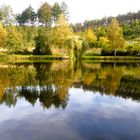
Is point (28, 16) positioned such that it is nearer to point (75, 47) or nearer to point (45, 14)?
point (45, 14)

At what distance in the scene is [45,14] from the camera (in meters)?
102

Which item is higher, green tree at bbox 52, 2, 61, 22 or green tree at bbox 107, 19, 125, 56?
green tree at bbox 52, 2, 61, 22

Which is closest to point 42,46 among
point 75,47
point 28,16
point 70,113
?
point 75,47

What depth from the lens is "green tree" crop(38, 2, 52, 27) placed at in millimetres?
101312

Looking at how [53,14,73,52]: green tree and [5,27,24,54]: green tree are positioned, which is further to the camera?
[53,14,73,52]: green tree

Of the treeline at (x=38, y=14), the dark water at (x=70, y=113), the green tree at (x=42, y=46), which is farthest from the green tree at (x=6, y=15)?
the dark water at (x=70, y=113)

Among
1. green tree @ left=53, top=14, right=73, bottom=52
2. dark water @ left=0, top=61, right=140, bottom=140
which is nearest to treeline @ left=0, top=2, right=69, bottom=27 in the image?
green tree @ left=53, top=14, right=73, bottom=52

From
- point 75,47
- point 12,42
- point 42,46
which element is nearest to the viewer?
point 75,47

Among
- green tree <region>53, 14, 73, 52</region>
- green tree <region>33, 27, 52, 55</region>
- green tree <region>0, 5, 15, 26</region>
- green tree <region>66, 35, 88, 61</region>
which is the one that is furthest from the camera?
green tree <region>0, 5, 15, 26</region>

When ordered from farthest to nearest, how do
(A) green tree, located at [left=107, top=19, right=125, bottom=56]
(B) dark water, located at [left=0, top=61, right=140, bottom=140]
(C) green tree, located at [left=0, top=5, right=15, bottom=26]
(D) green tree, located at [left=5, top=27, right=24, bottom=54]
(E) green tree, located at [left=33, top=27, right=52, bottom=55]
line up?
(C) green tree, located at [left=0, top=5, right=15, bottom=26] < (A) green tree, located at [left=107, top=19, right=125, bottom=56] < (E) green tree, located at [left=33, top=27, right=52, bottom=55] < (D) green tree, located at [left=5, top=27, right=24, bottom=54] < (B) dark water, located at [left=0, top=61, right=140, bottom=140]

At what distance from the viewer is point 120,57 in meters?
76.1

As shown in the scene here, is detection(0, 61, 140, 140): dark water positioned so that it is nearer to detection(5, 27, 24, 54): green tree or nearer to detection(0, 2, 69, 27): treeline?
detection(5, 27, 24, 54): green tree

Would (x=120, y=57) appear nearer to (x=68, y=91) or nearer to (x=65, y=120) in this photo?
(x=68, y=91)

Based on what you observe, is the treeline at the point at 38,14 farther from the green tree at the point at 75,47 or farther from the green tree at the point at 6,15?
the green tree at the point at 75,47
